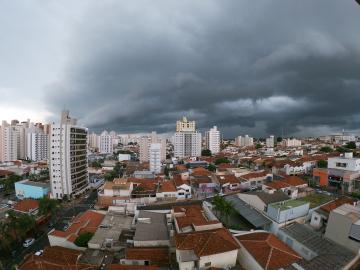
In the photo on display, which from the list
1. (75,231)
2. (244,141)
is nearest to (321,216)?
(75,231)

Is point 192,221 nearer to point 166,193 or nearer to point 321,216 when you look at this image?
point 321,216

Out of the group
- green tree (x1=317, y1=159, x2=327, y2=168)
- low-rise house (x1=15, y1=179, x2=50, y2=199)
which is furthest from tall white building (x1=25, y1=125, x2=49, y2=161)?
green tree (x1=317, y1=159, x2=327, y2=168)

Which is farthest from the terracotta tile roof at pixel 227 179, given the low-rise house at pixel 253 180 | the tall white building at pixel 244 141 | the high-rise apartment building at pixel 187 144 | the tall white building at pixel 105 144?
the tall white building at pixel 244 141

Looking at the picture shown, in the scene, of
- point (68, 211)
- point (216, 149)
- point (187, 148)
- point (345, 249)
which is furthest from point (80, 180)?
point (216, 149)

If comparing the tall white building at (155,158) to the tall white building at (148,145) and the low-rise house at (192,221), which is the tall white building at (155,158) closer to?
the tall white building at (148,145)

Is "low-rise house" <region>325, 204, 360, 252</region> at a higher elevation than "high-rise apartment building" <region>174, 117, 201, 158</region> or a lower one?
lower

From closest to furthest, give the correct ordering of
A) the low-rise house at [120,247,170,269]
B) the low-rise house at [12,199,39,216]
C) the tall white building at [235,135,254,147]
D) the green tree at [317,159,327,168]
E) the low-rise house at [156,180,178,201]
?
the low-rise house at [120,247,170,269] < the low-rise house at [12,199,39,216] < the low-rise house at [156,180,178,201] < the green tree at [317,159,327,168] < the tall white building at [235,135,254,147]

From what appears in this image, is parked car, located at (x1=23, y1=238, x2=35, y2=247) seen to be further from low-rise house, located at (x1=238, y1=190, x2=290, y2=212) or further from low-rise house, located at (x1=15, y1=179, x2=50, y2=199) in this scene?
low-rise house, located at (x1=238, y1=190, x2=290, y2=212)
